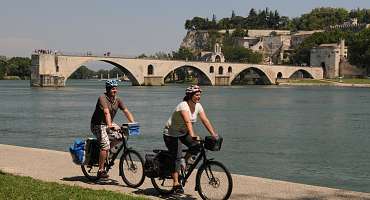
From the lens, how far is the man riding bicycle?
10.3m

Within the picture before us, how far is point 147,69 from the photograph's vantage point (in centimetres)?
11719

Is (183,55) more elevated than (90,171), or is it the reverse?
(183,55)

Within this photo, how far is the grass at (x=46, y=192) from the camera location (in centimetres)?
886

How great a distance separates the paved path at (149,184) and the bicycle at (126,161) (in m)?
0.16

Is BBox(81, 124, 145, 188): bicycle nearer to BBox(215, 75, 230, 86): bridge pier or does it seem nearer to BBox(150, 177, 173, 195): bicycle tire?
BBox(150, 177, 173, 195): bicycle tire

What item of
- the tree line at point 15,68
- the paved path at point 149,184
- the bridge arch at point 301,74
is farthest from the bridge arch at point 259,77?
the paved path at point 149,184

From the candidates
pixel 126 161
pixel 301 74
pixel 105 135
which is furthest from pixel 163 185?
pixel 301 74

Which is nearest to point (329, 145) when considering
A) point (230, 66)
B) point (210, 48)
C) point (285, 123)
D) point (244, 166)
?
point (244, 166)

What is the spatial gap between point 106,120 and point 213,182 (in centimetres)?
229

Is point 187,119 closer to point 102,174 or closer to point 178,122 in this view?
point 178,122

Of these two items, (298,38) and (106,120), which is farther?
(298,38)

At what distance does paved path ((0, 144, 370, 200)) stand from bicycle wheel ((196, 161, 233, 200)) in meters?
0.43

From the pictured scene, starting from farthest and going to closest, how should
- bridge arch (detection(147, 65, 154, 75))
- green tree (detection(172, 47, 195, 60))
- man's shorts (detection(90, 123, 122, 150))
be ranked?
green tree (detection(172, 47, 195, 60)), bridge arch (detection(147, 65, 154, 75)), man's shorts (detection(90, 123, 122, 150))

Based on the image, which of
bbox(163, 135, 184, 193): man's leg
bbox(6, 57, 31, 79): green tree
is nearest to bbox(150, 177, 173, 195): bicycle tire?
bbox(163, 135, 184, 193): man's leg
